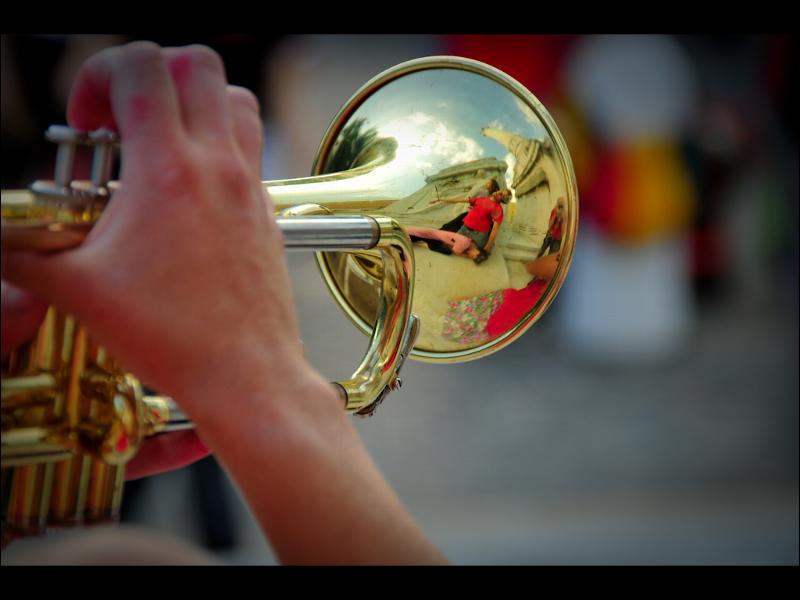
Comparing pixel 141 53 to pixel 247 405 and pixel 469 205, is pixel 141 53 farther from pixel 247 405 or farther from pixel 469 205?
pixel 469 205

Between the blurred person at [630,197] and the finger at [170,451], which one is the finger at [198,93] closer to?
the finger at [170,451]

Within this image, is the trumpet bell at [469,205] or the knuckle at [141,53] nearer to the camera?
the knuckle at [141,53]

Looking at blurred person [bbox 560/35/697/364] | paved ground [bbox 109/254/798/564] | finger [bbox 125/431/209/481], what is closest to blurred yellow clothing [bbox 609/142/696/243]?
blurred person [bbox 560/35/697/364]

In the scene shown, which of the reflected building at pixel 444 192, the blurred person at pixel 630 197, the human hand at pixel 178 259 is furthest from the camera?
the blurred person at pixel 630 197

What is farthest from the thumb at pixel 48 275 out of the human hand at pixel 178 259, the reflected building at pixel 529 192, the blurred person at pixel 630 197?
the blurred person at pixel 630 197

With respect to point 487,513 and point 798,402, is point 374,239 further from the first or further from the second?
point 798,402

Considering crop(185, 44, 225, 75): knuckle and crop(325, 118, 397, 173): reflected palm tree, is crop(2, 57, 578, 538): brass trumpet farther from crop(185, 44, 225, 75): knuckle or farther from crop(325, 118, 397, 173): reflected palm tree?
crop(185, 44, 225, 75): knuckle

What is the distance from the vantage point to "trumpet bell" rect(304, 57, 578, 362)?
142cm

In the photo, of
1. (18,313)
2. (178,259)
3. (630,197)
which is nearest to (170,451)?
(18,313)

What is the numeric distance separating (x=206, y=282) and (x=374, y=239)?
42 cm

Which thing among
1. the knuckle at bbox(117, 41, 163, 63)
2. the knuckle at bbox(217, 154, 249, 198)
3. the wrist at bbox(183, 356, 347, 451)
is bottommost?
the wrist at bbox(183, 356, 347, 451)

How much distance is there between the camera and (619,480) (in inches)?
210

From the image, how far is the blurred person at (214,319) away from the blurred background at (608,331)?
10.5 feet

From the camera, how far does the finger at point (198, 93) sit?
2.67 feet
